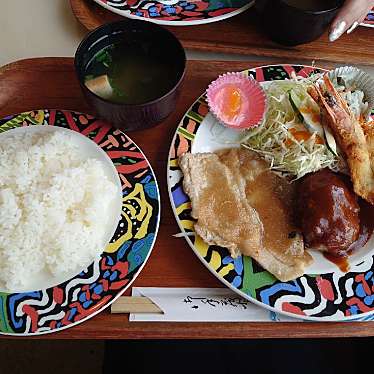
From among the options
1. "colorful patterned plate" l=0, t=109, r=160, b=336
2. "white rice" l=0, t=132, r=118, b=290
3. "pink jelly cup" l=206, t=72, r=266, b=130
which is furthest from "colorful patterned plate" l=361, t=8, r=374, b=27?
"white rice" l=0, t=132, r=118, b=290

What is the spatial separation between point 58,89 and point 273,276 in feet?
3.01

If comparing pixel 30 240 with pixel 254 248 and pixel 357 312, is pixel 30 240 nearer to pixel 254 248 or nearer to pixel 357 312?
pixel 254 248

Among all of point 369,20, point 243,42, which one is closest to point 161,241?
point 243,42

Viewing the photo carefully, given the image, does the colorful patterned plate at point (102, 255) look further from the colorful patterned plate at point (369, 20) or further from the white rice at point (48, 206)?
the colorful patterned plate at point (369, 20)

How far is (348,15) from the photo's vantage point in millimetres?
1651

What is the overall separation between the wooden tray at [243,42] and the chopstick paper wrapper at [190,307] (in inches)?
35.0

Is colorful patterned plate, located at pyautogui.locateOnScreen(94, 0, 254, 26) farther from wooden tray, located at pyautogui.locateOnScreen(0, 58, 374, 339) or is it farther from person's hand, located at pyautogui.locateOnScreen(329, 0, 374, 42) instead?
person's hand, located at pyautogui.locateOnScreen(329, 0, 374, 42)

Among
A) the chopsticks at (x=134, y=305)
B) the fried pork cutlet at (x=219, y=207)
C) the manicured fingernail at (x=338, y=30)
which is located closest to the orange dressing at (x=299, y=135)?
the fried pork cutlet at (x=219, y=207)

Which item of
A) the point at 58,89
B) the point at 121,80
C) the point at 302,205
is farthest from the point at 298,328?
the point at 58,89

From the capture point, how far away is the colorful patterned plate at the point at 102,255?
3.97ft

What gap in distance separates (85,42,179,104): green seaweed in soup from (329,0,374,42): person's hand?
60cm

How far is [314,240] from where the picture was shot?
1.35 m

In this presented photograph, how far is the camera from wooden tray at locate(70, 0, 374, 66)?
1.75 m

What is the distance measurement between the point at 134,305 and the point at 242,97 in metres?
0.76
